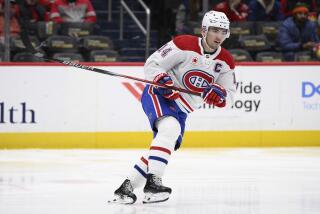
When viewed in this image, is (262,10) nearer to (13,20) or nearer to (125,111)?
(125,111)

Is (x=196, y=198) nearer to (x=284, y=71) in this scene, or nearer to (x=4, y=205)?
(x=4, y=205)

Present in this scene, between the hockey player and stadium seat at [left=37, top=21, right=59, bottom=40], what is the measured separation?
4232 mm

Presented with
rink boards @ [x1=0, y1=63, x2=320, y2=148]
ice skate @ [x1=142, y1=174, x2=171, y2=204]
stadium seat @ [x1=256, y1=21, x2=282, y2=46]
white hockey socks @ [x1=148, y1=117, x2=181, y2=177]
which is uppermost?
stadium seat @ [x1=256, y1=21, x2=282, y2=46]

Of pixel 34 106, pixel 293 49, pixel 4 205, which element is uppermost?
pixel 293 49

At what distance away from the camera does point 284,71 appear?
378 inches

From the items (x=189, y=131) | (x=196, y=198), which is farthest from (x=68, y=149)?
(x=196, y=198)

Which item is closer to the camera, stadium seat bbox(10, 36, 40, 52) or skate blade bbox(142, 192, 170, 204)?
skate blade bbox(142, 192, 170, 204)

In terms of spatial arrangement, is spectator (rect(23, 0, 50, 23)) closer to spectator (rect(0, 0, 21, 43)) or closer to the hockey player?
spectator (rect(0, 0, 21, 43))

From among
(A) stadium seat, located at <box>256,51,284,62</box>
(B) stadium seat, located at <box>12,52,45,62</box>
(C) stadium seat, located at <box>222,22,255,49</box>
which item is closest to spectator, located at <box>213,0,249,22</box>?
(C) stadium seat, located at <box>222,22,255,49</box>

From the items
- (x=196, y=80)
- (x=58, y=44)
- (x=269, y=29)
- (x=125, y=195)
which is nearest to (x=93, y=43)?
(x=58, y=44)

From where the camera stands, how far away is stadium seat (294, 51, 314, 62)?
1056 cm

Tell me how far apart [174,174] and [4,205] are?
2.05 m

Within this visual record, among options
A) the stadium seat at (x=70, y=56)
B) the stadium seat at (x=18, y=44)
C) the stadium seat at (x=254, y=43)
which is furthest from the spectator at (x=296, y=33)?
the stadium seat at (x=18, y=44)

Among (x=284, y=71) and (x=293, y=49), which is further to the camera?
(x=293, y=49)
